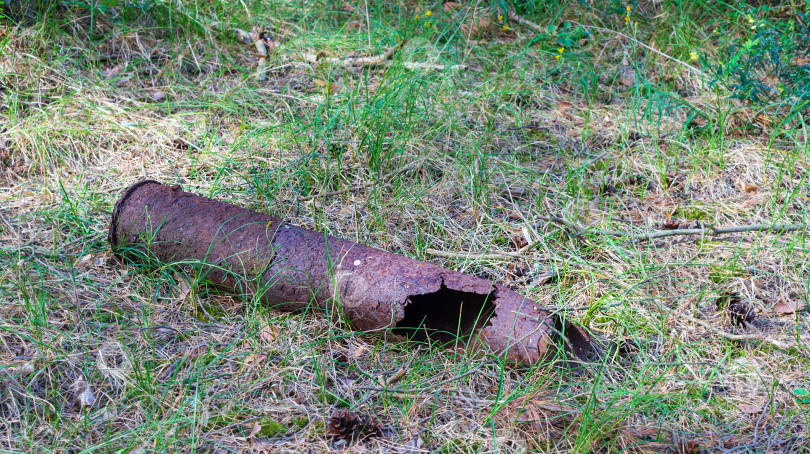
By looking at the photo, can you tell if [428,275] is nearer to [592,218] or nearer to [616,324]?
[616,324]

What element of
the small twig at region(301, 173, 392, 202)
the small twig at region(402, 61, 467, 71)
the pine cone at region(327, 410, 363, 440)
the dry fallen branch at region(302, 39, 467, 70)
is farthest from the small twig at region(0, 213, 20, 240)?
the small twig at region(402, 61, 467, 71)

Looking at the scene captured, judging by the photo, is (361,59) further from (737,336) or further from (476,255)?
(737,336)

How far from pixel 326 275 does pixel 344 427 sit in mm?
642

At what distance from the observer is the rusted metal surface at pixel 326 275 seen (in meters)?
2.34

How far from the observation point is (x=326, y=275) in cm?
245

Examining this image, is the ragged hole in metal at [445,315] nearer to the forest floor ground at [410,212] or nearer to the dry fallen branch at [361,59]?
the forest floor ground at [410,212]

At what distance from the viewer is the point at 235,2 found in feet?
15.0

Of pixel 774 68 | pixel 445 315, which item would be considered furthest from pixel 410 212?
pixel 774 68

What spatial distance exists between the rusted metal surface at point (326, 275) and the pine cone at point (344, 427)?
435 millimetres

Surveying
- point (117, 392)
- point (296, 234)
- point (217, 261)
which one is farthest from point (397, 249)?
point (117, 392)

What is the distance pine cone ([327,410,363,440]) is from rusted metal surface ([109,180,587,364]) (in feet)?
1.43

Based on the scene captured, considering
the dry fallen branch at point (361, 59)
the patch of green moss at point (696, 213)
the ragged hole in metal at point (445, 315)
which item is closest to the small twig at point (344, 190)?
the ragged hole in metal at point (445, 315)

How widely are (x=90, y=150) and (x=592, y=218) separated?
285cm

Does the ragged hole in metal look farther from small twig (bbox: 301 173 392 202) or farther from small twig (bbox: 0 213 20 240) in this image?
small twig (bbox: 0 213 20 240)
